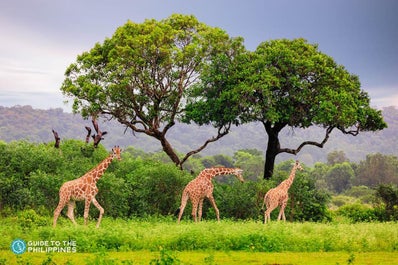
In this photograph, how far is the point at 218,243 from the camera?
68.5 ft

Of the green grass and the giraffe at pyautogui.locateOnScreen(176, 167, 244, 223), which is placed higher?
the giraffe at pyautogui.locateOnScreen(176, 167, 244, 223)

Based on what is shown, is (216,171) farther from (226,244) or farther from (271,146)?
(271,146)

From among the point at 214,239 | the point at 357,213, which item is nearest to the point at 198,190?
the point at 214,239

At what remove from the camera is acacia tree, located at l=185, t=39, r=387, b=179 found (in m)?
35.1

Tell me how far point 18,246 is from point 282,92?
20907 millimetres

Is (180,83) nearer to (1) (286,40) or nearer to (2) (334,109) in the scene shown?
(1) (286,40)

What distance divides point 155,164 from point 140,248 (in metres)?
14.9

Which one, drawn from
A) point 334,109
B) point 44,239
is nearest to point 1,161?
point 44,239

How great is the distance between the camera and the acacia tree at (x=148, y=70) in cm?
3738

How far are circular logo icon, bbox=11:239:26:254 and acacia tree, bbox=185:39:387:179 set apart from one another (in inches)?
689

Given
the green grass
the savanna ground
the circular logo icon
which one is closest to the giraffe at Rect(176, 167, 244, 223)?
the savanna ground

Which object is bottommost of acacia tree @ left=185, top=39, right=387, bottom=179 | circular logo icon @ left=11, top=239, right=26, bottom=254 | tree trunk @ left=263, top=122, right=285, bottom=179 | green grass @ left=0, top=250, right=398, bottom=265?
circular logo icon @ left=11, top=239, right=26, bottom=254

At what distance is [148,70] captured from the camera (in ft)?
125

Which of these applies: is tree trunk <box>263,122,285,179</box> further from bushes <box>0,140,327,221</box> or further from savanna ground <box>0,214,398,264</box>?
savanna ground <box>0,214,398,264</box>
